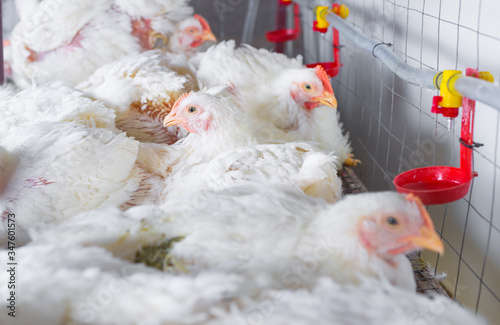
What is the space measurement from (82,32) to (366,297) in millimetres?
2069

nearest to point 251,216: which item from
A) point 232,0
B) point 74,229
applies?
point 74,229

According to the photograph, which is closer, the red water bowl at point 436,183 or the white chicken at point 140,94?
the red water bowl at point 436,183

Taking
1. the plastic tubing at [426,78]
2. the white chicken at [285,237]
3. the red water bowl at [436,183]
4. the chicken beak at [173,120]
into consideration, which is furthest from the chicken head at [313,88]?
the white chicken at [285,237]

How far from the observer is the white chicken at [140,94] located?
1.96 m

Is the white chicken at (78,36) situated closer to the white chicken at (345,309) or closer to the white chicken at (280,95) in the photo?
the white chicken at (280,95)

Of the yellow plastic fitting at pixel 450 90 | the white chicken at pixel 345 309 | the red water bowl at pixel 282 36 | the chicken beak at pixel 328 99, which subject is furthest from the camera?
the red water bowl at pixel 282 36

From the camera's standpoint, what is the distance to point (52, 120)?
167 cm

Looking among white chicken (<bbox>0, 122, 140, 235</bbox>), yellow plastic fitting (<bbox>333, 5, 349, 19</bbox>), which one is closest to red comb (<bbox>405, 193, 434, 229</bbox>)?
white chicken (<bbox>0, 122, 140, 235</bbox>)

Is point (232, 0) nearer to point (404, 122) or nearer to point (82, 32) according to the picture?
point (82, 32)

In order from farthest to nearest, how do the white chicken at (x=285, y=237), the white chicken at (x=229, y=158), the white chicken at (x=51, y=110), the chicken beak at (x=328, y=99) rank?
1. the chicken beak at (x=328, y=99)
2. the white chicken at (x=51, y=110)
3. the white chicken at (x=229, y=158)
4. the white chicken at (x=285, y=237)

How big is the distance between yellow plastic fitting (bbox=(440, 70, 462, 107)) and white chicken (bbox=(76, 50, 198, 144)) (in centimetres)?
112

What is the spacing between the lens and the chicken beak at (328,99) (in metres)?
1.96

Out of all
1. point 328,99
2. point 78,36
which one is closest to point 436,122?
point 328,99

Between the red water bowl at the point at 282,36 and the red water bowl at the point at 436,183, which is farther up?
the red water bowl at the point at 282,36
